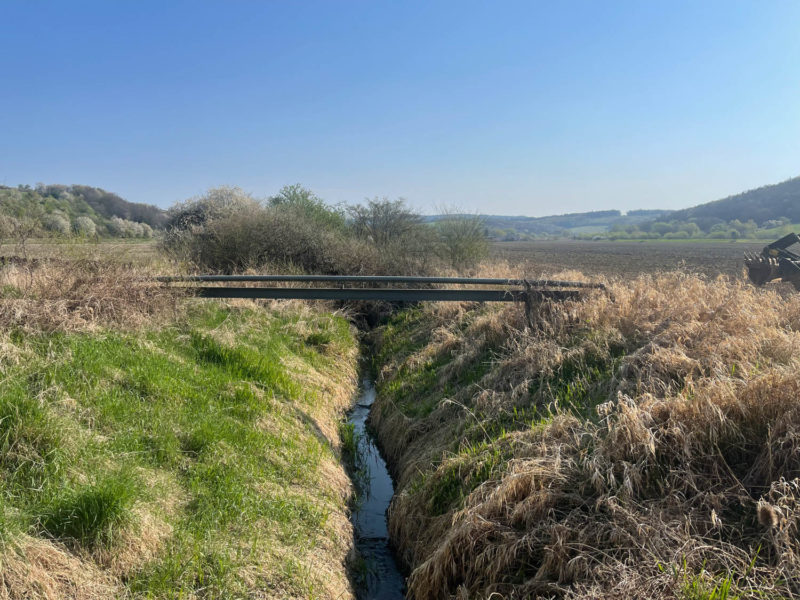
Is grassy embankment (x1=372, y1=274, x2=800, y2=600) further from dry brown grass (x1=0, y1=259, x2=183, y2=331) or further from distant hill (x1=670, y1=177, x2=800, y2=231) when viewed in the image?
distant hill (x1=670, y1=177, x2=800, y2=231)

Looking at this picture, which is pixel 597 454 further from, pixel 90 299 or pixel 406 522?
pixel 90 299

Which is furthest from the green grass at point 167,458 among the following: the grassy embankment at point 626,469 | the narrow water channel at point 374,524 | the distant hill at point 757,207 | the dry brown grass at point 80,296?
the distant hill at point 757,207

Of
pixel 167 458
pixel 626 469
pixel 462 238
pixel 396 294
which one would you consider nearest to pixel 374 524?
pixel 167 458

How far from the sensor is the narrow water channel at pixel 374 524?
5.44 meters

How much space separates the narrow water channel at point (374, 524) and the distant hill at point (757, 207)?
130 meters

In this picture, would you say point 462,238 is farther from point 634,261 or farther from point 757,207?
point 757,207

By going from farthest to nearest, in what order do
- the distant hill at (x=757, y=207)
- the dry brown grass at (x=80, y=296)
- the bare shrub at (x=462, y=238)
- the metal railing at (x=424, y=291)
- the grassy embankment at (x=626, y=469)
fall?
the distant hill at (x=757, y=207) → the bare shrub at (x=462, y=238) → the metal railing at (x=424, y=291) → the dry brown grass at (x=80, y=296) → the grassy embankment at (x=626, y=469)

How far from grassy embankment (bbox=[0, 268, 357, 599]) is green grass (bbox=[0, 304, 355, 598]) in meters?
0.02

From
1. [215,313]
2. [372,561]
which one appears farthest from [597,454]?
[215,313]

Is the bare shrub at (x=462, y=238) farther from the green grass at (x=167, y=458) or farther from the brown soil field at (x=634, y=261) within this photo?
the green grass at (x=167, y=458)

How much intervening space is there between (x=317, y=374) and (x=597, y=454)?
21.5ft

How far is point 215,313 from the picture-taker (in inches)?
428

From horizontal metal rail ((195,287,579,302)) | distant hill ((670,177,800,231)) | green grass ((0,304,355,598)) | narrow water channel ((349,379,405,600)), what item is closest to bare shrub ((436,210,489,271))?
horizontal metal rail ((195,287,579,302))

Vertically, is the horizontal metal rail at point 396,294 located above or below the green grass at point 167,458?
above
